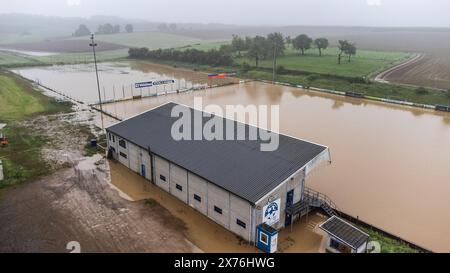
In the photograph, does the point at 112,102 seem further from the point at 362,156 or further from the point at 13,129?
A: the point at 362,156

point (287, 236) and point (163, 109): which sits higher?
point (163, 109)

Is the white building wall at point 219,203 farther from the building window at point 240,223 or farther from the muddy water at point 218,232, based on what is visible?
the building window at point 240,223

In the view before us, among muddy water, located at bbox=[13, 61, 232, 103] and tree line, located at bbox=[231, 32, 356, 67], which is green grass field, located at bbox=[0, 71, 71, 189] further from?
tree line, located at bbox=[231, 32, 356, 67]

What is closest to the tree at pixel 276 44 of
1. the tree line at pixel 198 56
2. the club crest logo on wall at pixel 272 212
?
the tree line at pixel 198 56

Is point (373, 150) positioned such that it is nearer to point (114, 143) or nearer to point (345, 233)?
point (345, 233)

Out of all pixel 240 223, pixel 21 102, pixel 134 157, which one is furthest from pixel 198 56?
pixel 240 223

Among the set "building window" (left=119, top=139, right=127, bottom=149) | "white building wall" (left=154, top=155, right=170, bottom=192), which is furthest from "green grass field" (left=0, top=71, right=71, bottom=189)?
"white building wall" (left=154, top=155, right=170, bottom=192)
